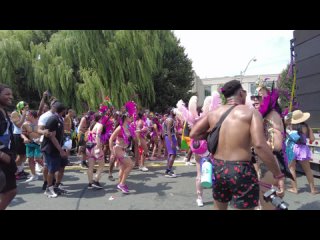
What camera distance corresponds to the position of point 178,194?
5.85 metres

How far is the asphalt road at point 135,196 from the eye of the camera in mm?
5062

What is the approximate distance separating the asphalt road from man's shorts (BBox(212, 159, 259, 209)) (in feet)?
7.62

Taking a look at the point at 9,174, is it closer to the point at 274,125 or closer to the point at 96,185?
the point at 96,185

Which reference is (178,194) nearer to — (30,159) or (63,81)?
(30,159)

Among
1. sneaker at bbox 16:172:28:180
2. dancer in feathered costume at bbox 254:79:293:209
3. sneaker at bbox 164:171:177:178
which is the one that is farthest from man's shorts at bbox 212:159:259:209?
sneaker at bbox 16:172:28:180

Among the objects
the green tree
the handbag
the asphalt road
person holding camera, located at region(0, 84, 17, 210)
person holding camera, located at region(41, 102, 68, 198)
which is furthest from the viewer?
the green tree

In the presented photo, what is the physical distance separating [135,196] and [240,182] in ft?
11.2

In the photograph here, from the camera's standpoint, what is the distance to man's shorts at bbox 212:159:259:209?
107 inches

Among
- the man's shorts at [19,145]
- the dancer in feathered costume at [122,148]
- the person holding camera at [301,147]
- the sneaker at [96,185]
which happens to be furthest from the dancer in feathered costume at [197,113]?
the man's shorts at [19,145]

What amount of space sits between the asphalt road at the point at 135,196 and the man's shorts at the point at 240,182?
2.32 metres

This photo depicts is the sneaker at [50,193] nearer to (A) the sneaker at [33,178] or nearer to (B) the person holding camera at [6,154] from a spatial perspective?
(A) the sneaker at [33,178]

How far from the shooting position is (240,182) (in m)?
2.71

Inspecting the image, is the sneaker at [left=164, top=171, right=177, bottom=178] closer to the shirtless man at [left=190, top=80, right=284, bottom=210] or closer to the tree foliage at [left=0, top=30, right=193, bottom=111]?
the shirtless man at [left=190, top=80, right=284, bottom=210]

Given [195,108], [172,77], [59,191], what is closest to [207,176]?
[195,108]
